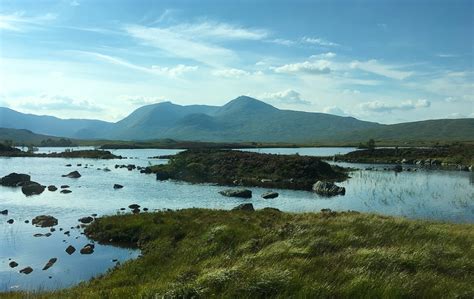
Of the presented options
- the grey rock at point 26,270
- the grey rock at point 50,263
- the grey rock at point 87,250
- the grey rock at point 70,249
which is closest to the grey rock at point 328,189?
the grey rock at point 87,250

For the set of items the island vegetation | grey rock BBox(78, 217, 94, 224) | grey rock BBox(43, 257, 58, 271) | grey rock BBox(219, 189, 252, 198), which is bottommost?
grey rock BBox(43, 257, 58, 271)

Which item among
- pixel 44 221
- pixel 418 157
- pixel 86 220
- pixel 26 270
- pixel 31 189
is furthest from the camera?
pixel 418 157

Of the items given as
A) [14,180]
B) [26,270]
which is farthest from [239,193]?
[14,180]

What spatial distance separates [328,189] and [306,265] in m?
53.7

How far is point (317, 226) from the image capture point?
25.4 metres

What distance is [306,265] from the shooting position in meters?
15.9

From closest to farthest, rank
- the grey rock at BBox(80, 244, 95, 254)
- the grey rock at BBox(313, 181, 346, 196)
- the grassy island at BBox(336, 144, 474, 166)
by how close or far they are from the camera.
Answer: the grey rock at BBox(80, 244, 95, 254), the grey rock at BBox(313, 181, 346, 196), the grassy island at BBox(336, 144, 474, 166)

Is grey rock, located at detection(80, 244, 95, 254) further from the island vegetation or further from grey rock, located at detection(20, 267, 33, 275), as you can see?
the island vegetation

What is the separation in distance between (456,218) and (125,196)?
44.4m

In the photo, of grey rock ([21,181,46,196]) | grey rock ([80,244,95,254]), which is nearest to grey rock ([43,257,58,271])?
grey rock ([80,244,95,254])

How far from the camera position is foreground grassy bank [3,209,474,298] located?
44.3 ft

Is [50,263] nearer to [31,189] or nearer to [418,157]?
[31,189]

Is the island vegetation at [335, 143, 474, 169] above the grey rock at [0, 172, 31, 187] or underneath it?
above

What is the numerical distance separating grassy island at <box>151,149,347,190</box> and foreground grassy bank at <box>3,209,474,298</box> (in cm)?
4943
